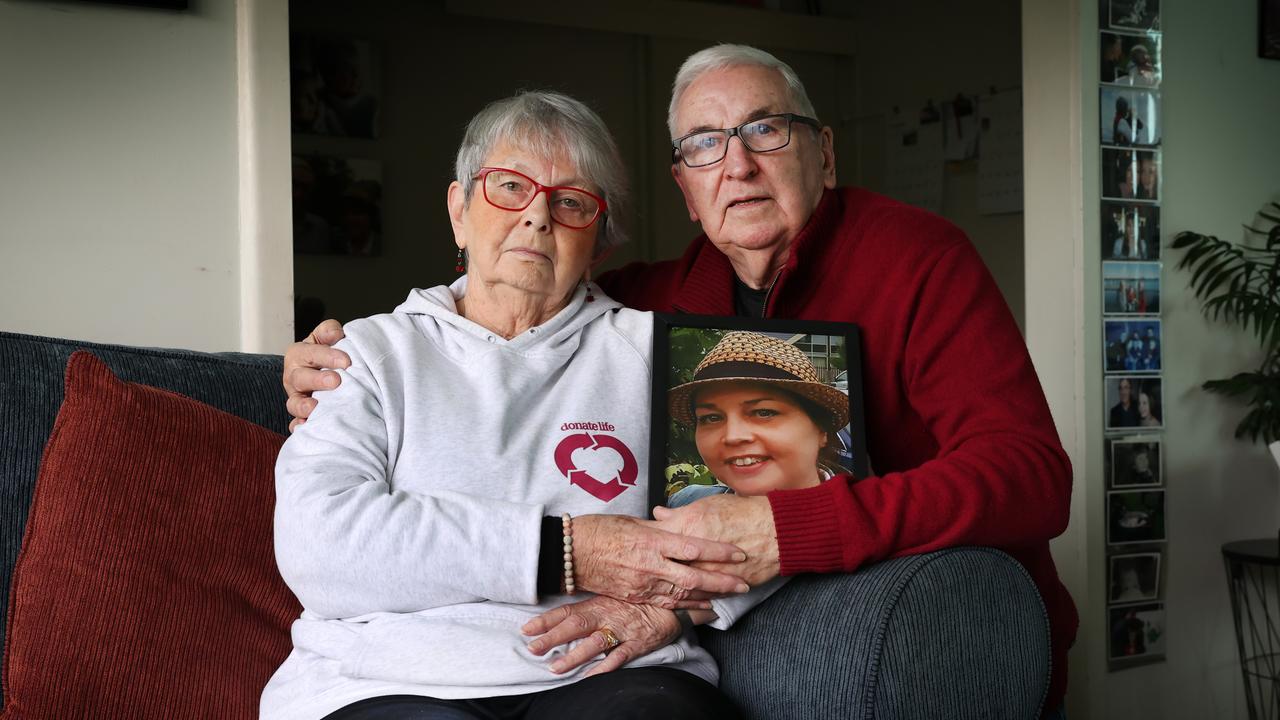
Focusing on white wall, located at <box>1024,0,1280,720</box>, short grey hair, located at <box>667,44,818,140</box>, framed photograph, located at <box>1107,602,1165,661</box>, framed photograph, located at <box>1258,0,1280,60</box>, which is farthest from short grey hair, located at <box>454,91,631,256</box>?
framed photograph, located at <box>1258,0,1280,60</box>

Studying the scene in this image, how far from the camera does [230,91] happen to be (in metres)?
2.17

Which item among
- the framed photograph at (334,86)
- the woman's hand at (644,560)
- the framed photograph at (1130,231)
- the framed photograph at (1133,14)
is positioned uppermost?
the framed photograph at (334,86)

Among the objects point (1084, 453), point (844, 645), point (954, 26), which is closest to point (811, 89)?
point (954, 26)

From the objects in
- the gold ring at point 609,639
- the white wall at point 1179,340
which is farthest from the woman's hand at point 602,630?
the white wall at point 1179,340

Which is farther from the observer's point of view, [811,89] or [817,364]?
[811,89]

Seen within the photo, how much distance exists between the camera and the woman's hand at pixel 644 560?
1330mm

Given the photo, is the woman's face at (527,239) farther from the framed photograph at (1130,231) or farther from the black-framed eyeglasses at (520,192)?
the framed photograph at (1130,231)

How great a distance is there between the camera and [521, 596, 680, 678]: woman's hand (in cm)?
128

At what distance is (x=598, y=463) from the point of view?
1471mm

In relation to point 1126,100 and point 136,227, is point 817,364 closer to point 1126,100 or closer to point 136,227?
point 136,227

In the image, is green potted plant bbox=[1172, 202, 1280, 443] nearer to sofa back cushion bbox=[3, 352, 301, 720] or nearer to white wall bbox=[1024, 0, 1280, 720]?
white wall bbox=[1024, 0, 1280, 720]

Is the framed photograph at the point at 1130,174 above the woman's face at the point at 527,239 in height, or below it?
above

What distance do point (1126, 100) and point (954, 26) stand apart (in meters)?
2.04

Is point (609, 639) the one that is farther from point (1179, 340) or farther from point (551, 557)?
point (1179, 340)
